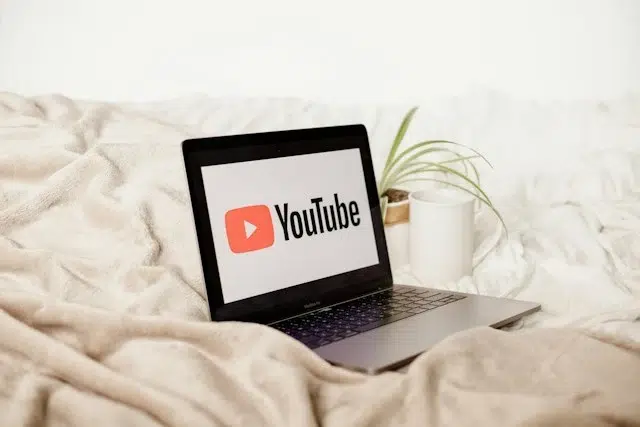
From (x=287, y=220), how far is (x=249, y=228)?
7 centimetres

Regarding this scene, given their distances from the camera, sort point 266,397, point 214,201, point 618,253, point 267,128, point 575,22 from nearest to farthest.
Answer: point 266,397, point 214,201, point 618,253, point 267,128, point 575,22

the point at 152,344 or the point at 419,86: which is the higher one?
the point at 419,86

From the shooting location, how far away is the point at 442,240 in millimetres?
1187

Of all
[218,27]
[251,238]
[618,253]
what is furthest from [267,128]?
[618,253]

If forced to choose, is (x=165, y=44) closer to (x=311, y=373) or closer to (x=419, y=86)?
(x=419, y=86)

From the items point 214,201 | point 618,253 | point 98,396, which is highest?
point 214,201

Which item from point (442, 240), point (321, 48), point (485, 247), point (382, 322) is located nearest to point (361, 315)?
point (382, 322)

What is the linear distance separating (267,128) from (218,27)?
43 centimetres

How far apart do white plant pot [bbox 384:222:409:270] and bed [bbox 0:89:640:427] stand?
0.03m

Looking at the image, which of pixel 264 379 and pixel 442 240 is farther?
pixel 442 240

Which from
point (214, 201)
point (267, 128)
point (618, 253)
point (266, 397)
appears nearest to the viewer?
point (266, 397)

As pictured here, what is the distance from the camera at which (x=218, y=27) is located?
1804 millimetres

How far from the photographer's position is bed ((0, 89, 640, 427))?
2.04 feet

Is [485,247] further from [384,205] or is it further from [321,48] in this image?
[321,48]
